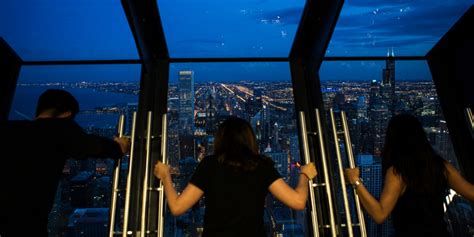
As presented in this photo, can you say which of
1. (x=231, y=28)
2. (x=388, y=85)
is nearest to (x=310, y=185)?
(x=388, y=85)

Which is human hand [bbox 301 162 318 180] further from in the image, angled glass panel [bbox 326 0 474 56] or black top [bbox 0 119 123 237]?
angled glass panel [bbox 326 0 474 56]

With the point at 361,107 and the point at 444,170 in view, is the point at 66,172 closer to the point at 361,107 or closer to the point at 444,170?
the point at 361,107

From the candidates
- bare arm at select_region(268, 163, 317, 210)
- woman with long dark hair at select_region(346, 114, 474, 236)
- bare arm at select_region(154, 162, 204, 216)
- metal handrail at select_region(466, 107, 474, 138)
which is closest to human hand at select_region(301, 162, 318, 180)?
bare arm at select_region(268, 163, 317, 210)

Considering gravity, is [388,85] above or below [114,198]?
above

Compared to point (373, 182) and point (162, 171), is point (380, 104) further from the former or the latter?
point (162, 171)

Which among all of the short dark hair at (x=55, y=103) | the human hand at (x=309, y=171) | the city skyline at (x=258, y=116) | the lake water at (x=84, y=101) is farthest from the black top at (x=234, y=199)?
the lake water at (x=84, y=101)

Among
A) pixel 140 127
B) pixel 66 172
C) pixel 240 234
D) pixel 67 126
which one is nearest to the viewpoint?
pixel 240 234

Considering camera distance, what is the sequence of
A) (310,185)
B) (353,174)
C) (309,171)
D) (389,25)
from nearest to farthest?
1. (309,171)
2. (353,174)
3. (310,185)
4. (389,25)

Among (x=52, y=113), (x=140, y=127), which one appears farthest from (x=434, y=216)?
(x=140, y=127)
